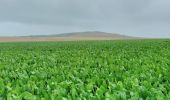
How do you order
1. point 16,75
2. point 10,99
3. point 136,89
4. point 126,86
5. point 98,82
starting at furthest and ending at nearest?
point 16,75, point 98,82, point 126,86, point 136,89, point 10,99

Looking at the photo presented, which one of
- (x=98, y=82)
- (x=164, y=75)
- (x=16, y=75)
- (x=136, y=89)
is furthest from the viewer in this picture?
(x=16, y=75)

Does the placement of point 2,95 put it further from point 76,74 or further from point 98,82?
point 76,74

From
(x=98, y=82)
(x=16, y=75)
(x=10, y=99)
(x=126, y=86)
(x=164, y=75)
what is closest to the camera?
(x=10, y=99)

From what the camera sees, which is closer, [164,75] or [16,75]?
[164,75]

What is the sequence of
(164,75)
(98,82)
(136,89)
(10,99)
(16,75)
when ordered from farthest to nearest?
(16,75) < (164,75) < (98,82) < (136,89) < (10,99)

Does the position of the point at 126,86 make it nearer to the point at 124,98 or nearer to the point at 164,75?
the point at 124,98

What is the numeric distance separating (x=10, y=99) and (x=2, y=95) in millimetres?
1058

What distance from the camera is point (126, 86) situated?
21.9ft

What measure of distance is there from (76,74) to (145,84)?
306 centimetres

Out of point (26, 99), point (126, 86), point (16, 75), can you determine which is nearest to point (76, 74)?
point (16, 75)

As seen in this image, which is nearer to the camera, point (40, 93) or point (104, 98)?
point (104, 98)

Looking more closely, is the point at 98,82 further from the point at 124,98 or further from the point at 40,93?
the point at 124,98

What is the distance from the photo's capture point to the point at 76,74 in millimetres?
9547

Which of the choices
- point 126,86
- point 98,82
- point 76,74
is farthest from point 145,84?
point 76,74
